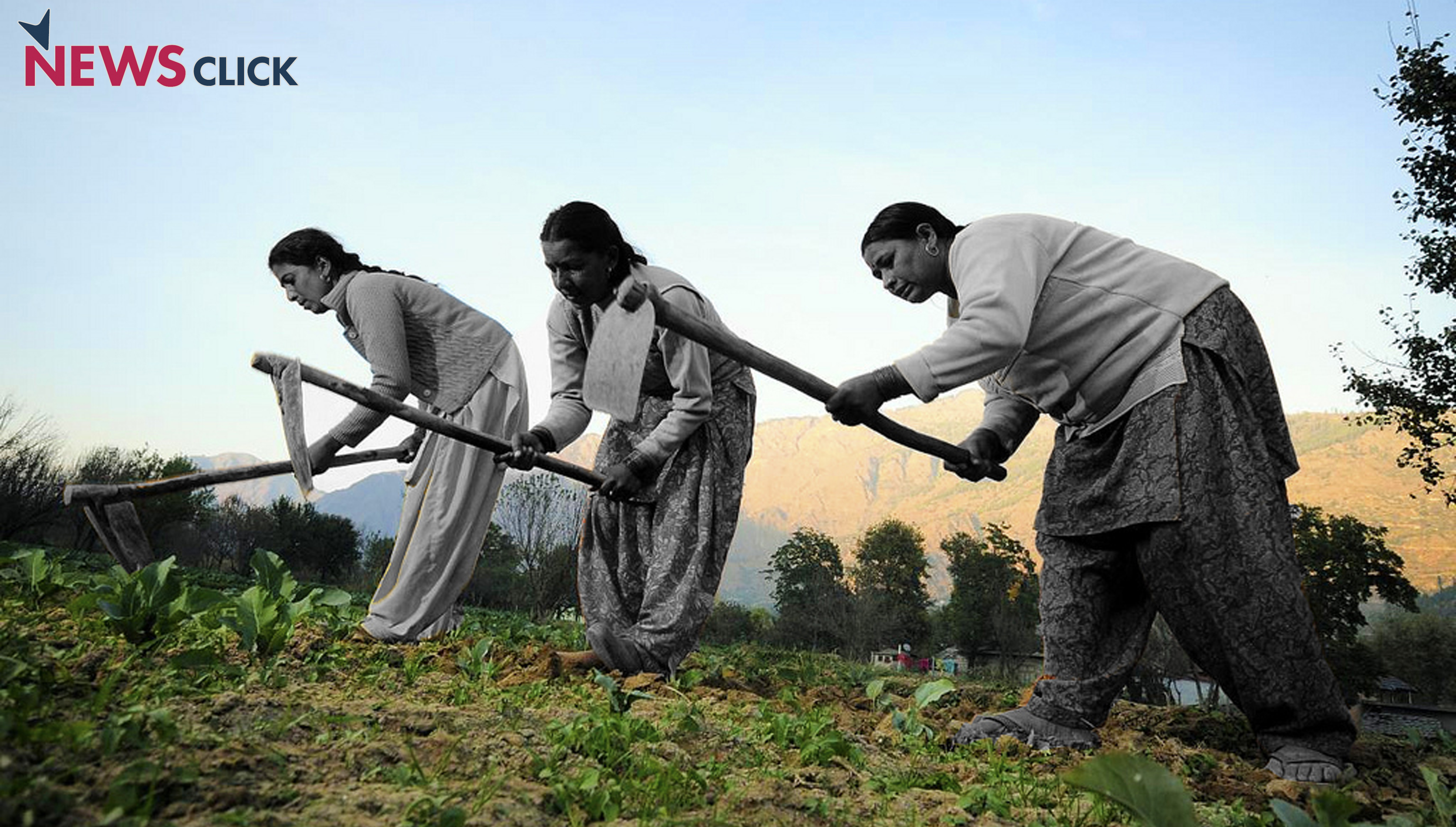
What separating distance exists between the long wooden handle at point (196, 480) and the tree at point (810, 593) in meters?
23.8

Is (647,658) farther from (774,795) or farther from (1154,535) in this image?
(1154,535)

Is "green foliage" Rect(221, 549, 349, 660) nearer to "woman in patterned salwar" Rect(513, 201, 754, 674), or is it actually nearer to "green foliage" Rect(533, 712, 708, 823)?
"woman in patterned salwar" Rect(513, 201, 754, 674)

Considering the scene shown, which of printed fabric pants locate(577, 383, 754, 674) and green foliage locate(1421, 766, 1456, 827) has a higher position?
printed fabric pants locate(577, 383, 754, 674)

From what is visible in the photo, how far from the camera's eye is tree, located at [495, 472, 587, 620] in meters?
15.5

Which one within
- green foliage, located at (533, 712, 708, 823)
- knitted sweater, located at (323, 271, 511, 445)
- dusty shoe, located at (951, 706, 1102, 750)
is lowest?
dusty shoe, located at (951, 706, 1102, 750)

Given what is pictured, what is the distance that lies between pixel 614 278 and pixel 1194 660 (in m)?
2.50

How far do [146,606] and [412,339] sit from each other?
6.87 feet

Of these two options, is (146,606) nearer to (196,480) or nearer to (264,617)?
(264,617)

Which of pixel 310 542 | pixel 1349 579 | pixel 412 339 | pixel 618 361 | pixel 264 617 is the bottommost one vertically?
pixel 1349 579

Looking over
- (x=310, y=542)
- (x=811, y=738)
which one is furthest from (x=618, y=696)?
(x=310, y=542)

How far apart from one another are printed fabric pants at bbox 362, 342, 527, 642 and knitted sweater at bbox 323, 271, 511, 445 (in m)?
0.14

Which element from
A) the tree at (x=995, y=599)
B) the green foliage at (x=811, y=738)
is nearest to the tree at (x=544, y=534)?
the green foliage at (x=811, y=738)

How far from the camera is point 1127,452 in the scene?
293 centimetres

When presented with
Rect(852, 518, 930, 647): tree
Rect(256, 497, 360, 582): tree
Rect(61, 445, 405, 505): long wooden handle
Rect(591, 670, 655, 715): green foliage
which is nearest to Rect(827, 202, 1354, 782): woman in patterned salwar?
Rect(591, 670, 655, 715): green foliage
